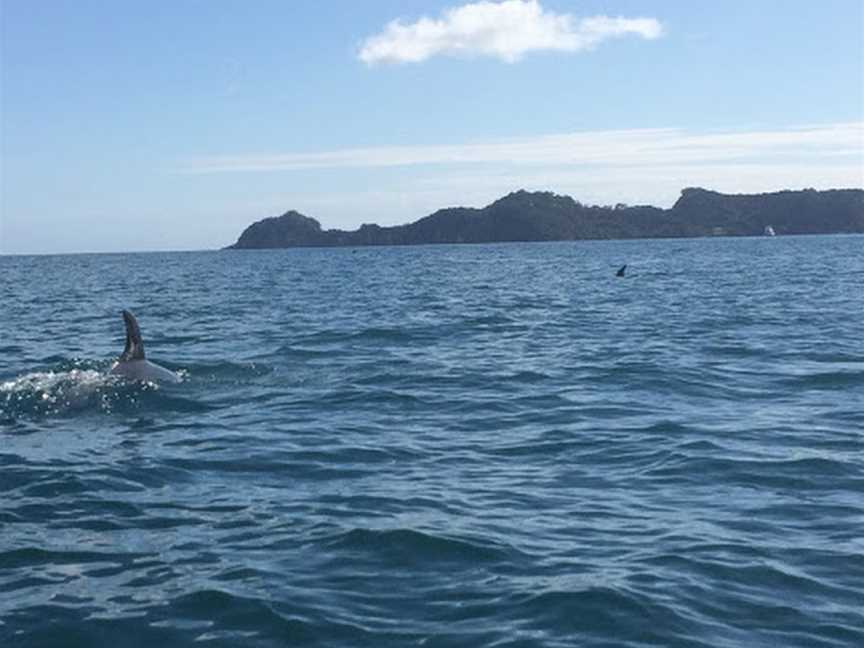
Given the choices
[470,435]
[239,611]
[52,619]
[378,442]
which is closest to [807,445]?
[470,435]

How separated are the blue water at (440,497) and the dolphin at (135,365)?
0.44 metres

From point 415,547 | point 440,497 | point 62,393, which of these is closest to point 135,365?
point 62,393

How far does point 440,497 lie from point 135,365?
390 inches

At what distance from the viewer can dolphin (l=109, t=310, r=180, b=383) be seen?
19.8 m

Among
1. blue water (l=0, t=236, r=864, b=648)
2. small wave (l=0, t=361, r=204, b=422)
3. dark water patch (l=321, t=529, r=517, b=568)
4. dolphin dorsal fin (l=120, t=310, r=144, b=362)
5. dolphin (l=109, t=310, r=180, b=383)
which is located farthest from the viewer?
dolphin dorsal fin (l=120, t=310, r=144, b=362)

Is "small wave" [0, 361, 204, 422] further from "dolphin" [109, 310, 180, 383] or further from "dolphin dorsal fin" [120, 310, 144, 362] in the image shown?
"dolphin dorsal fin" [120, 310, 144, 362]

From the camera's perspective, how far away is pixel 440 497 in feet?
38.2

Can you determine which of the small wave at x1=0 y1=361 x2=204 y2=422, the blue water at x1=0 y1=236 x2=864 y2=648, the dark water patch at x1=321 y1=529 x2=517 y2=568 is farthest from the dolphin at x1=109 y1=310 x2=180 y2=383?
the dark water patch at x1=321 y1=529 x2=517 y2=568

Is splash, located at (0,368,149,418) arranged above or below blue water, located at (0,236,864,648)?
above

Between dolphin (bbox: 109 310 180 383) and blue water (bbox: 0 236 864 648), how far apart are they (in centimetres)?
44

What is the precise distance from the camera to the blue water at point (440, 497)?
27.1 ft

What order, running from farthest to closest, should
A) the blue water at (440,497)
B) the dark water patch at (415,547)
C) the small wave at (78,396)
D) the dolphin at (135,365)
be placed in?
the dolphin at (135,365) → the small wave at (78,396) → the dark water patch at (415,547) → the blue water at (440,497)

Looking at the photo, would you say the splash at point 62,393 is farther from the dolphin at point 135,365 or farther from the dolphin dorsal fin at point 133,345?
the dolphin dorsal fin at point 133,345

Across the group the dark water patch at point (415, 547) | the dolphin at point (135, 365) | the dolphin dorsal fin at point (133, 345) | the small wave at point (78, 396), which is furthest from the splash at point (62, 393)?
the dark water patch at point (415, 547)
